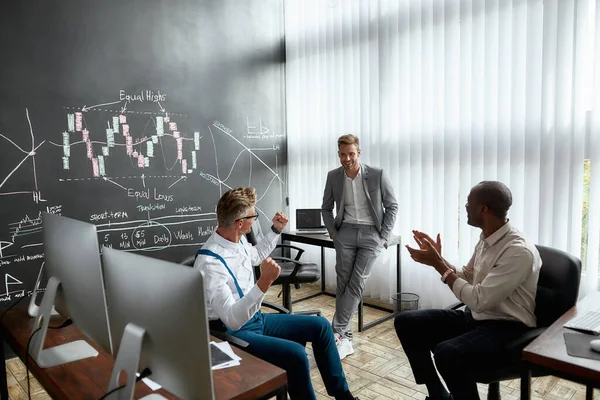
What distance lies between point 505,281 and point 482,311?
20 cm

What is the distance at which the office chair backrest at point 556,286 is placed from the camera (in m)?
1.95

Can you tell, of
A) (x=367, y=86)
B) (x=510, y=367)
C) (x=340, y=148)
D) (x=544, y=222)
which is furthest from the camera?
(x=367, y=86)

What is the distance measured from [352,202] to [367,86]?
4.40 feet

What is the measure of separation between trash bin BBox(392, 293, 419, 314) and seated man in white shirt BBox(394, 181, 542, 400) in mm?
1566

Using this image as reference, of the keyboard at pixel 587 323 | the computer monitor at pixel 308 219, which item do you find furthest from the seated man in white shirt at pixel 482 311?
the computer monitor at pixel 308 219

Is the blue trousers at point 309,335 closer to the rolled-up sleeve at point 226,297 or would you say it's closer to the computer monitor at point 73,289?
the rolled-up sleeve at point 226,297

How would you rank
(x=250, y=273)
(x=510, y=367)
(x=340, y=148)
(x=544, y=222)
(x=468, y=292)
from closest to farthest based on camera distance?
(x=510, y=367)
(x=468, y=292)
(x=250, y=273)
(x=544, y=222)
(x=340, y=148)

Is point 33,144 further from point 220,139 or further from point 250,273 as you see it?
point 250,273

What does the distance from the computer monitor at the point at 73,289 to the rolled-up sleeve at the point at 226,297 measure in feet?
1.37

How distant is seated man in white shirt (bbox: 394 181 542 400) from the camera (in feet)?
6.07

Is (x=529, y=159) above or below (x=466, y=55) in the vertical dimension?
below

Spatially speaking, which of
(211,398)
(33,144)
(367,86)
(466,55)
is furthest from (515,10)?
(33,144)

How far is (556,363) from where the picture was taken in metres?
1.36

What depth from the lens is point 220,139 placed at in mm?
4371
